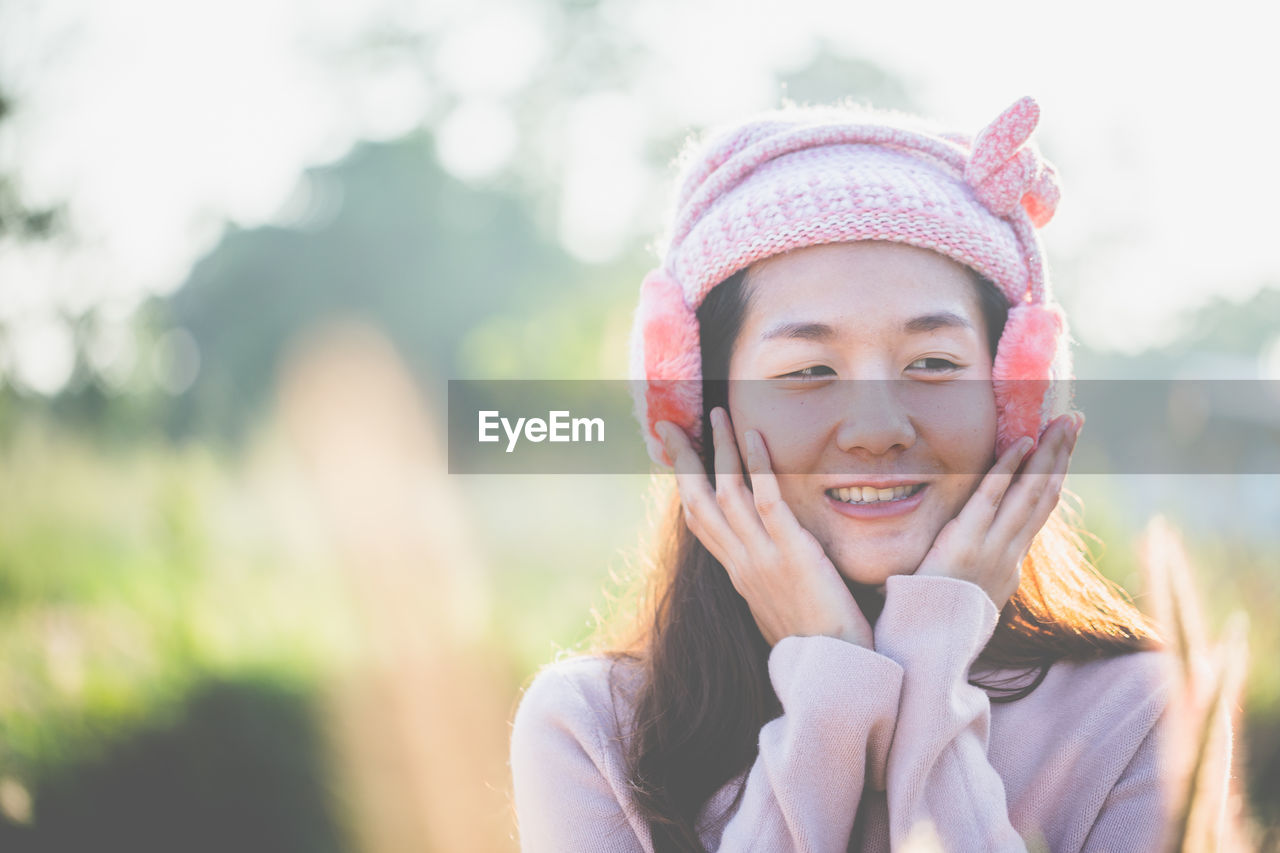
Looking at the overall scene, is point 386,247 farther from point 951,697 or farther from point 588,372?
point 951,697

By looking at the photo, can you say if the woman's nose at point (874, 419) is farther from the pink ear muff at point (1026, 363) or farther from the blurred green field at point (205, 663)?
the blurred green field at point (205, 663)

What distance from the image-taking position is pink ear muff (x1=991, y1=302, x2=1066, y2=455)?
2.17 metres

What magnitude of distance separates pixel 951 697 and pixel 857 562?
356mm

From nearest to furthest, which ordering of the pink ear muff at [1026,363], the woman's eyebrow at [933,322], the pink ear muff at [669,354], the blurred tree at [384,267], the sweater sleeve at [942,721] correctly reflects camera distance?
the sweater sleeve at [942,721], the woman's eyebrow at [933,322], the pink ear muff at [1026,363], the pink ear muff at [669,354], the blurred tree at [384,267]

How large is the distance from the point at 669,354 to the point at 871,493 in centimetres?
59

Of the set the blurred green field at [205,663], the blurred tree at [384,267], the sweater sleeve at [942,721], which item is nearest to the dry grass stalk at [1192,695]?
the sweater sleeve at [942,721]

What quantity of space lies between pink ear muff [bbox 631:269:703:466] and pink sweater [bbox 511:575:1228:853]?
655mm

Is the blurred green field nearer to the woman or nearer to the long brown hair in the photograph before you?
the long brown hair

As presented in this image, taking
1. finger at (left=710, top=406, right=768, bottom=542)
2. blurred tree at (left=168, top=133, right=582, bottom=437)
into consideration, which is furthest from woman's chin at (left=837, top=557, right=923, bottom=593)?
blurred tree at (left=168, top=133, right=582, bottom=437)

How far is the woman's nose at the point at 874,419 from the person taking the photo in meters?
2.03

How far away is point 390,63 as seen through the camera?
88.2 ft

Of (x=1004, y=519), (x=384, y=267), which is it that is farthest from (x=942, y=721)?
(x=384, y=267)

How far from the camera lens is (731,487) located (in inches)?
89.7

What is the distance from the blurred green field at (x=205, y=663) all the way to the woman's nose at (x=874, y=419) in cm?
114
